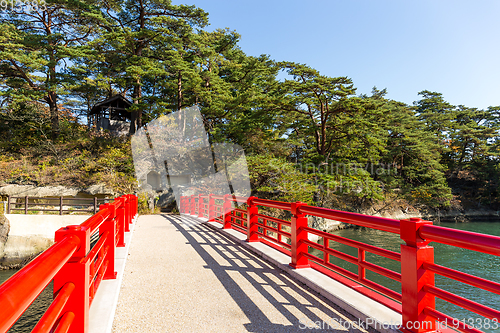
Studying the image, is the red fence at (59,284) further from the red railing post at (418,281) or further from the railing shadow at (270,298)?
the red railing post at (418,281)

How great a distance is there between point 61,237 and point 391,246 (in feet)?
58.1

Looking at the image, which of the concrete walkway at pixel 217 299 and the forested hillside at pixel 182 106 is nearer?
the concrete walkway at pixel 217 299

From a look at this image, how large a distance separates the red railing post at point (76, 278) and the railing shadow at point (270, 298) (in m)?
1.54

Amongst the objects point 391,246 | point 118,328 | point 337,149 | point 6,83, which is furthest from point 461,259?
point 6,83

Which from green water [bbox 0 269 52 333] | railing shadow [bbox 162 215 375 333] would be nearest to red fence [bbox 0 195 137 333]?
railing shadow [bbox 162 215 375 333]

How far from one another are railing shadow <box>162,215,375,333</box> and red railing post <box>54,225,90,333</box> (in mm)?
1544

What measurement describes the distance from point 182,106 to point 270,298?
23.1 m

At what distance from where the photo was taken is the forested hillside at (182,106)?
61.9ft

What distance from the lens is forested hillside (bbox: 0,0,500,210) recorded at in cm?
1886

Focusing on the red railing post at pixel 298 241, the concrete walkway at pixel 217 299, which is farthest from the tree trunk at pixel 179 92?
the red railing post at pixel 298 241

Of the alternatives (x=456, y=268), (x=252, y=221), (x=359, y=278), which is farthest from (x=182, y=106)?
(x=359, y=278)

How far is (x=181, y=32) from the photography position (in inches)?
949

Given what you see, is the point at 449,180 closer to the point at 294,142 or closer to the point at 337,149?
the point at 337,149

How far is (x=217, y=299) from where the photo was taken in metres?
3.54
